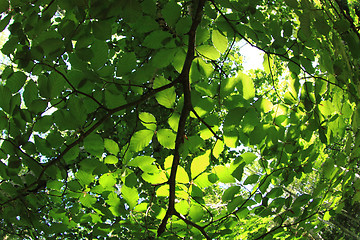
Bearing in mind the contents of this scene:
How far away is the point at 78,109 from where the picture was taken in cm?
93

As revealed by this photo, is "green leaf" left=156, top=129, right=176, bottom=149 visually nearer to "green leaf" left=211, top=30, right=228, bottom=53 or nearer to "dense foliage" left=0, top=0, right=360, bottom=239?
"dense foliage" left=0, top=0, right=360, bottom=239

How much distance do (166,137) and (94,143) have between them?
0.98ft

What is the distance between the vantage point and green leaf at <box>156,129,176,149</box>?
115 centimetres

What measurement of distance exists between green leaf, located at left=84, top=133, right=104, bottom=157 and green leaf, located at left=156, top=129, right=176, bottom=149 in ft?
0.80

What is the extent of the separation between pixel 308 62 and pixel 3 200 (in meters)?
1.41

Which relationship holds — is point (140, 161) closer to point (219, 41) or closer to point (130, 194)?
point (130, 194)

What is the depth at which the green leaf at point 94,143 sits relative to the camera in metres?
1.01

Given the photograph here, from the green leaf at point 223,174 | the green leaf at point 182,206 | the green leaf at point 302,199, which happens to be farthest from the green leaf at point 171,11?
the green leaf at point 302,199

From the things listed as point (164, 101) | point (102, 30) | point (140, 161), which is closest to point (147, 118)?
point (164, 101)

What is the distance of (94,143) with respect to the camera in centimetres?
102

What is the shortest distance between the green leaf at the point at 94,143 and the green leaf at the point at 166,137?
0.80 feet

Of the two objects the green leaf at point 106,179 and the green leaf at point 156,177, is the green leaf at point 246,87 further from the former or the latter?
the green leaf at point 106,179

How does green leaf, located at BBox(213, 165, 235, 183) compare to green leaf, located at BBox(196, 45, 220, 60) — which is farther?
green leaf, located at BBox(213, 165, 235, 183)

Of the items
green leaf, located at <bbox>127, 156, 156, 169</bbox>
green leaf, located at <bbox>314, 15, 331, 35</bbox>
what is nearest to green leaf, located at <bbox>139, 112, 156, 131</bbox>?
green leaf, located at <bbox>127, 156, 156, 169</bbox>
